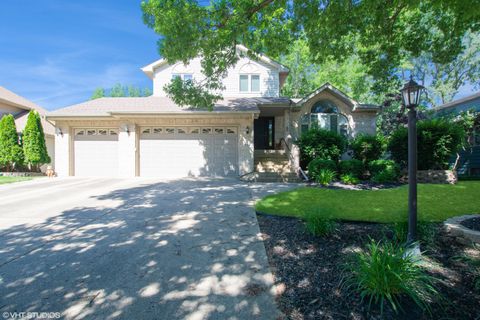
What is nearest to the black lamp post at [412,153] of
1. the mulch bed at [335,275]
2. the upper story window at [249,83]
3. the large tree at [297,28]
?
the mulch bed at [335,275]

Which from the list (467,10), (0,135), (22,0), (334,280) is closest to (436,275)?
(334,280)

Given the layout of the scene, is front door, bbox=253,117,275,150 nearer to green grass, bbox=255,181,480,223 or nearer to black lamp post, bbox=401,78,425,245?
green grass, bbox=255,181,480,223

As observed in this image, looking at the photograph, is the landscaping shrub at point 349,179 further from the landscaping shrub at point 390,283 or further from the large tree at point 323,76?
the large tree at point 323,76

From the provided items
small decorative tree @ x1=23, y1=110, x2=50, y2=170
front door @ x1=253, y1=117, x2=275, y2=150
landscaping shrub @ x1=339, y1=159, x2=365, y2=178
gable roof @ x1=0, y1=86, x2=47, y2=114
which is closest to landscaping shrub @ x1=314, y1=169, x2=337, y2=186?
landscaping shrub @ x1=339, y1=159, x2=365, y2=178

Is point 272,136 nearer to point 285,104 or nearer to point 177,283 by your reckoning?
point 285,104

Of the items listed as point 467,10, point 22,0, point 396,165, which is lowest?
point 396,165

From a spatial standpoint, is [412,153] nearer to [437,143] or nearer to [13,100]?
[437,143]

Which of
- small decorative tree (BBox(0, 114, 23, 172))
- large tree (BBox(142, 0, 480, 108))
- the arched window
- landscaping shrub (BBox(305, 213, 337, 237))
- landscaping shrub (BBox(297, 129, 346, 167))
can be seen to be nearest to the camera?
landscaping shrub (BBox(305, 213, 337, 237))

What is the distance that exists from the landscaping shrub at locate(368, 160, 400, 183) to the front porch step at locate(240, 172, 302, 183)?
3151mm

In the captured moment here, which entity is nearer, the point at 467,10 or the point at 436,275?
the point at 436,275

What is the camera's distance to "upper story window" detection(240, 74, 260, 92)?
14.8 m

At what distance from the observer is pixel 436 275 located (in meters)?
2.61

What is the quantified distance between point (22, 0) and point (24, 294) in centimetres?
1220

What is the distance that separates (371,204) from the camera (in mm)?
5824
